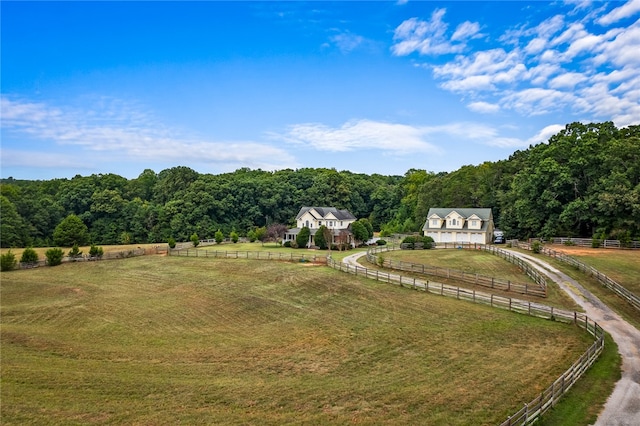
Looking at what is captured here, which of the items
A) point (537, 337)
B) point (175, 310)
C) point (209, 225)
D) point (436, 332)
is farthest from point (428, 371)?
point (209, 225)

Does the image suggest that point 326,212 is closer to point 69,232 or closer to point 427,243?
point 427,243

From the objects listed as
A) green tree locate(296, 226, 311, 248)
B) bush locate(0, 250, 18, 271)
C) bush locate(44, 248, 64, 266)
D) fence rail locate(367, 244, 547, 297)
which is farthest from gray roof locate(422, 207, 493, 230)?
bush locate(0, 250, 18, 271)

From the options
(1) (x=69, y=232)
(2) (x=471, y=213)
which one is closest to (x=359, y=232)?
(2) (x=471, y=213)

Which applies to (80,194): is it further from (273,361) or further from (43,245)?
(273,361)

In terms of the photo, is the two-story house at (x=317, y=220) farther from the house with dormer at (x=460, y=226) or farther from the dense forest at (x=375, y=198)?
the dense forest at (x=375, y=198)

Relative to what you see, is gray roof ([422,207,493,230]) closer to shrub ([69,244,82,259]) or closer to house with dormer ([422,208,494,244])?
house with dormer ([422,208,494,244])
